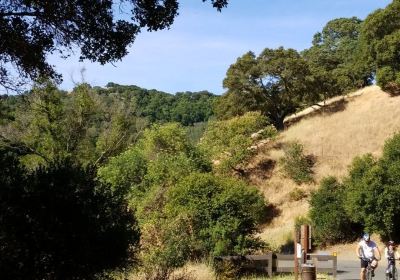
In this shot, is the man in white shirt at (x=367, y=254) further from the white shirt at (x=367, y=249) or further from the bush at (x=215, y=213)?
the bush at (x=215, y=213)

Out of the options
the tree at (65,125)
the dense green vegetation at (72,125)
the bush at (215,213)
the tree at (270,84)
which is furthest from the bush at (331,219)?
the tree at (270,84)

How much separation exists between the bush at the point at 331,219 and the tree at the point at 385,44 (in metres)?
23.8

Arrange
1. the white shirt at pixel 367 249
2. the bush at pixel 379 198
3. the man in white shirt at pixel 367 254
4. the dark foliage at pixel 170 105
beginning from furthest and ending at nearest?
the dark foliage at pixel 170 105 < the bush at pixel 379 198 < the white shirt at pixel 367 249 < the man in white shirt at pixel 367 254

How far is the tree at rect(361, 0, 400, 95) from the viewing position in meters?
56.0

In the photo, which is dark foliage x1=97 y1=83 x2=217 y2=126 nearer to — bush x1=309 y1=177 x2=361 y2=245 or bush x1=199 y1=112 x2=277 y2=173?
bush x1=199 y1=112 x2=277 y2=173

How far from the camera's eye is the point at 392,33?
186 feet

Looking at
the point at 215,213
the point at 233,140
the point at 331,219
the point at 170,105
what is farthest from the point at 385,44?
the point at 170,105

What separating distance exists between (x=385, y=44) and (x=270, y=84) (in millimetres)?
12521

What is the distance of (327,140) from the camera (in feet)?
172

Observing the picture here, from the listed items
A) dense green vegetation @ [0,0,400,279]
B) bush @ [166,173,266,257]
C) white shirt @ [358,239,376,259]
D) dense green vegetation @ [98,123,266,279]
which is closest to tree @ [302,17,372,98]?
dense green vegetation @ [0,0,400,279]

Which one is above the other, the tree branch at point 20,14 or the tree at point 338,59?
the tree at point 338,59

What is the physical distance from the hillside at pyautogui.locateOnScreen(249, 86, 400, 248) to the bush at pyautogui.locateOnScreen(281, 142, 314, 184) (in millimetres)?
589

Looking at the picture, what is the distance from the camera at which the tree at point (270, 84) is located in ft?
189

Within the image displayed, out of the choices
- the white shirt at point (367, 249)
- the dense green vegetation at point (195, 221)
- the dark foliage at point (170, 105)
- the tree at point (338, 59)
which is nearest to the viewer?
the white shirt at point (367, 249)
